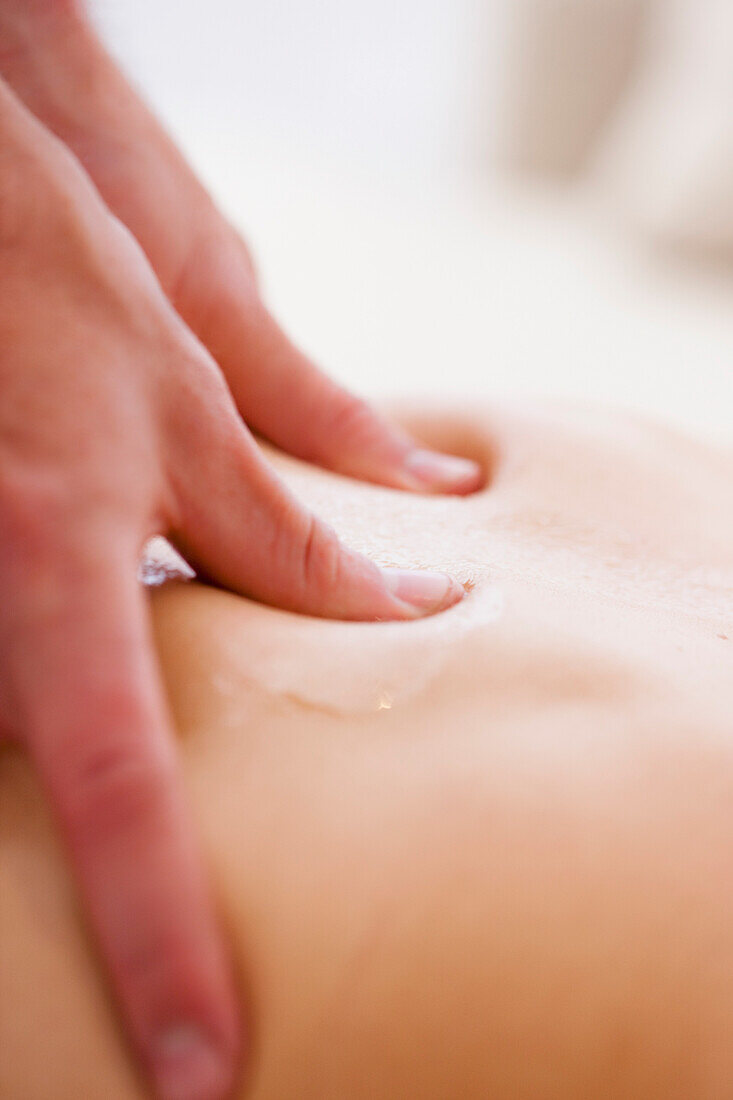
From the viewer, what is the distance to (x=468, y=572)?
1.42 ft

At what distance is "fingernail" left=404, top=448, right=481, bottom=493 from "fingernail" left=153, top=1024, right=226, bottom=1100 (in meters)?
0.41

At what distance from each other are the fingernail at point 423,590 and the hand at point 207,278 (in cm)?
21

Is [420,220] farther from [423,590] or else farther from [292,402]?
[423,590]

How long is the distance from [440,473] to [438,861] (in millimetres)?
370

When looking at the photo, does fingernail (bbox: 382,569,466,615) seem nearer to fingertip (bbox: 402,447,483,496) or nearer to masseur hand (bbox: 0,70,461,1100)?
masseur hand (bbox: 0,70,461,1100)

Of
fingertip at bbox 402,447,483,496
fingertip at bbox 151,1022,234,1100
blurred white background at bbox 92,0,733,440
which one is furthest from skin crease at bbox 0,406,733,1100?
blurred white background at bbox 92,0,733,440

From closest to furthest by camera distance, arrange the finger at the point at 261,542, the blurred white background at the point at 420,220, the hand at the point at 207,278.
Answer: the finger at the point at 261,542, the hand at the point at 207,278, the blurred white background at the point at 420,220

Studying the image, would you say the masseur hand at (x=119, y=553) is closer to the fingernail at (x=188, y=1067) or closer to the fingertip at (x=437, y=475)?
the fingernail at (x=188, y=1067)

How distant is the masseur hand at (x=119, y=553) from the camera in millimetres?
266

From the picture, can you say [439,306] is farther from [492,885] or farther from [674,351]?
[492,885]

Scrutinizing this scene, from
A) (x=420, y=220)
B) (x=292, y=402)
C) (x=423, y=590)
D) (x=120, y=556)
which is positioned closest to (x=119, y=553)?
(x=120, y=556)

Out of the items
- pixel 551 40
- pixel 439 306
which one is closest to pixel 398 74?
pixel 551 40

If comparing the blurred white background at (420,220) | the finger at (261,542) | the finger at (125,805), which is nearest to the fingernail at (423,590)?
the finger at (261,542)

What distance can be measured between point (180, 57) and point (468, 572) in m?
1.70
